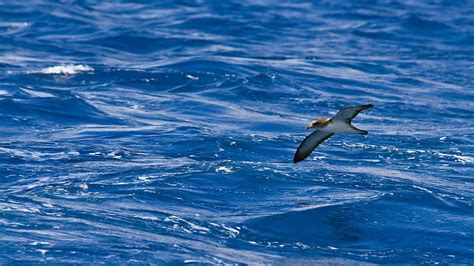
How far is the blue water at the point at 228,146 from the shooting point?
1404 centimetres

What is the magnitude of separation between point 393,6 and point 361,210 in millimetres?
34276

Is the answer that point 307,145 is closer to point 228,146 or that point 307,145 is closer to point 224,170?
point 224,170

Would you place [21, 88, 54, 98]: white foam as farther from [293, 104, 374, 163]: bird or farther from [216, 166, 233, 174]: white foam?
[293, 104, 374, 163]: bird

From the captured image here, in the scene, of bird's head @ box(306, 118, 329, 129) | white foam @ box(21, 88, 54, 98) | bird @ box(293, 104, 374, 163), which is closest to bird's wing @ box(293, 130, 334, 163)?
bird @ box(293, 104, 374, 163)

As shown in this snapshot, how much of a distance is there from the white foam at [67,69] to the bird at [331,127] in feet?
43.8

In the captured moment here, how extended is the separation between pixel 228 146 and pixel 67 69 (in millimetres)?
10167

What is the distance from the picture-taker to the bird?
14430 millimetres

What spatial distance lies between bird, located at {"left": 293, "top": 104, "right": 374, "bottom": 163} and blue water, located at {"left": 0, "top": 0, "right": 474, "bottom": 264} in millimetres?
848

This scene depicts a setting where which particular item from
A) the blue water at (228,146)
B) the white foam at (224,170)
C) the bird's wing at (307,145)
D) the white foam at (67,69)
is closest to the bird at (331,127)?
the bird's wing at (307,145)

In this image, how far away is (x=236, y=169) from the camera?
58.6 feet

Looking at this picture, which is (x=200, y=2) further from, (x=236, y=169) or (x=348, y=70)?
(x=236, y=169)

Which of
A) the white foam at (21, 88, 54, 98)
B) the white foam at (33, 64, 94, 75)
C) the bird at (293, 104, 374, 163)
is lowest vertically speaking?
the white foam at (33, 64, 94, 75)

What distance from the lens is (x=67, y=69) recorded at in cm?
2866

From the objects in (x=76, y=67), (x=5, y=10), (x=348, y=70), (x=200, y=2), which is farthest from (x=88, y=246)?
(x=200, y=2)
